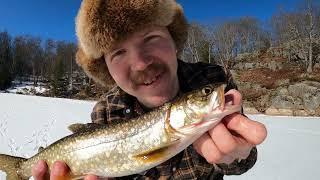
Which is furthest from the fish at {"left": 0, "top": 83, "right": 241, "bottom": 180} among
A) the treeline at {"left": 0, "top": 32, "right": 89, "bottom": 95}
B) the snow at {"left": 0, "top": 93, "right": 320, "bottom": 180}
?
the treeline at {"left": 0, "top": 32, "right": 89, "bottom": 95}

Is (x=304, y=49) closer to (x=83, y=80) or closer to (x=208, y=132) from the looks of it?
(x=83, y=80)

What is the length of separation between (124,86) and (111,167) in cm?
78

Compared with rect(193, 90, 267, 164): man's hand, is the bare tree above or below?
above

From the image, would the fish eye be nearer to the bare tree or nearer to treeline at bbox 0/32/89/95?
the bare tree

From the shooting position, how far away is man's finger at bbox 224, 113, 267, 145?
201cm

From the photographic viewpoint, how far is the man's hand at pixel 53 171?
9.26ft

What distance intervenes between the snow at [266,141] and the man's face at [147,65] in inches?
122

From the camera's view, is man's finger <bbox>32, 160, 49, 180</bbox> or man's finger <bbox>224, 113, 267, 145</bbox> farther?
man's finger <bbox>32, 160, 49, 180</bbox>

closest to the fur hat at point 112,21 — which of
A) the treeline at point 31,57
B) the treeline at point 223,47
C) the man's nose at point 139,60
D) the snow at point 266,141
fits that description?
the man's nose at point 139,60

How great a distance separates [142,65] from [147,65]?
0.13ft

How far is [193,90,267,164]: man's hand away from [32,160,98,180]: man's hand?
0.99 meters

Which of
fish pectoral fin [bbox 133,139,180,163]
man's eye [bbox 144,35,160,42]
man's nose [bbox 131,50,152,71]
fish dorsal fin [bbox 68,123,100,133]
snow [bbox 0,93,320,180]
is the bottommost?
snow [bbox 0,93,320,180]

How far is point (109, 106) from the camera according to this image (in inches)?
148

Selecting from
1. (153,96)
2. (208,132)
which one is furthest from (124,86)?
(208,132)
